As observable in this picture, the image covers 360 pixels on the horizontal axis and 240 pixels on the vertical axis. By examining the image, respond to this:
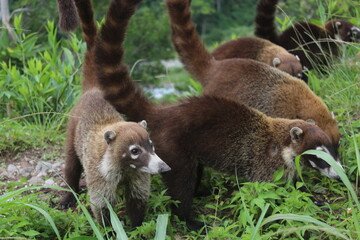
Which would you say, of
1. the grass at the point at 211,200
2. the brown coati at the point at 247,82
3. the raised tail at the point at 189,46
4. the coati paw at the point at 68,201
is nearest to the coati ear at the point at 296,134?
the grass at the point at 211,200

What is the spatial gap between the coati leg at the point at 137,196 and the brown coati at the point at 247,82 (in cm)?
167

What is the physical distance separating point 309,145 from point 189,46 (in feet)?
7.05

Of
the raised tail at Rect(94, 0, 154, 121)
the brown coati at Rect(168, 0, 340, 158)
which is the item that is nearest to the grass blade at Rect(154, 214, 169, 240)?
the raised tail at Rect(94, 0, 154, 121)

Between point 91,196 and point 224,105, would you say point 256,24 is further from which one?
point 91,196

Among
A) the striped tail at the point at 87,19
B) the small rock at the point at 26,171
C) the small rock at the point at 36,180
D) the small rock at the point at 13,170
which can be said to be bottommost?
the small rock at the point at 26,171

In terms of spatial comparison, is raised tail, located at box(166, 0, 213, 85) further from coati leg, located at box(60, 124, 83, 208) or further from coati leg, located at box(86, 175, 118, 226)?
coati leg, located at box(86, 175, 118, 226)

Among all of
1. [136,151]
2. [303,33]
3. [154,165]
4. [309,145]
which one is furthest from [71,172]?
[303,33]

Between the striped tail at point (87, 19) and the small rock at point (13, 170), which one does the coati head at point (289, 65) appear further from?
the small rock at point (13, 170)

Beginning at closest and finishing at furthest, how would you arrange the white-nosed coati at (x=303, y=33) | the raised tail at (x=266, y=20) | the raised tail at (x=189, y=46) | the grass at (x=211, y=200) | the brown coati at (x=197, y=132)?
1. the grass at (x=211, y=200)
2. the brown coati at (x=197, y=132)
3. the raised tail at (x=189, y=46)
4. the raised tail at (x=266, y=20)
5. the white-nosed coati at (x=303, y=33)

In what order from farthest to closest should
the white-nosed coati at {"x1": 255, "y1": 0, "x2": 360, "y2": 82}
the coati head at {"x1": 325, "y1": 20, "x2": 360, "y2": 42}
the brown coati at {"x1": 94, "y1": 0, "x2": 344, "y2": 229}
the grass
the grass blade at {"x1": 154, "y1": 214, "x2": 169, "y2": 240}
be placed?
the coati head at {"x1": 325, "y1": 20, "x2": 360, "y2": 42} < the white-nosed coati at {"x1": 255, "y1": 0, "x2": 360, "y2": 82} < the brown coati at {"x1": 94, "y1": 0, "x2": 344, "y2": 229} < the grass < the grass blade at {"x1": 154, "y1": 214, "x2": 169, "y2": 240}

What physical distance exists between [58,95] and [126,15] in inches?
89.6

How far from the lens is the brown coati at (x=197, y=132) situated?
3785 mm

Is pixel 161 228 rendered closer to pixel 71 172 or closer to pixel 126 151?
pixel 126 151

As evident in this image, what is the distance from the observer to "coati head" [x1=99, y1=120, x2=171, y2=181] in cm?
340
